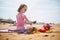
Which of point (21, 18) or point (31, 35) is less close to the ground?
point (21, 18)

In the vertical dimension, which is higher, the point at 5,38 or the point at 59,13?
the point at 59,13

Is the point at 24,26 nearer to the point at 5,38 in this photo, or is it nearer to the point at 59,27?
the point at 5,38

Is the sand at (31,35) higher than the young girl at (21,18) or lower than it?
lower

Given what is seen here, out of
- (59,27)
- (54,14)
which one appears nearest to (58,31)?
(59,27)

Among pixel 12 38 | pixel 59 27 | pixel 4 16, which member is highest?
pixel 4 16

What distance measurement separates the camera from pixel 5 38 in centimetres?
211

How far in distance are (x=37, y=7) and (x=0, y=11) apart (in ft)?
1.76

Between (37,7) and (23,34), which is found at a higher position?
(37,7)

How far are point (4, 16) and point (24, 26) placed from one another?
322mm

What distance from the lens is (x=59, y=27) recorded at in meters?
2.15

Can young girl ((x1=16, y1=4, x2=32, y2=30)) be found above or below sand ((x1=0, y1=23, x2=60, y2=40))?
above

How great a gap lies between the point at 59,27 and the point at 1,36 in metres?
0.84

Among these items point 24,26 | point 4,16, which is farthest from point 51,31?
point 4,16

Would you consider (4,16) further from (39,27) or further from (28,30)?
(39,27)
